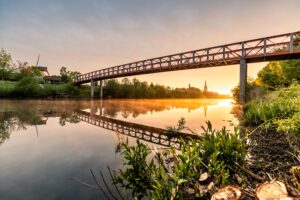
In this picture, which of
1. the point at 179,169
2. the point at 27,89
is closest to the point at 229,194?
the point at 179,169

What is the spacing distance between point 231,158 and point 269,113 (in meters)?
5.34

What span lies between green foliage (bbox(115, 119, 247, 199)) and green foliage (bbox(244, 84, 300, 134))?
5.63 feet

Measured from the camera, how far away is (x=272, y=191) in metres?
2.19

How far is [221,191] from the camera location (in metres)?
2.35

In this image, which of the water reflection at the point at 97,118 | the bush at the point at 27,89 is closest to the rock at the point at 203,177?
the water reflection at the point at 97,118

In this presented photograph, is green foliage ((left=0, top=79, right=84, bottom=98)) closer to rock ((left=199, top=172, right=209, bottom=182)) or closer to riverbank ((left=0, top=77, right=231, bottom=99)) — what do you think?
riverbank ((left=0, top=77, right=231, bottom=99))

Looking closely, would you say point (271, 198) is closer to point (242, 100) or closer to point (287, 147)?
point (287, 147)

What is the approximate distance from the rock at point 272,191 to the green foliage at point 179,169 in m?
0.55

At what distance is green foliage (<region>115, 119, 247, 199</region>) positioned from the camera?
252cm

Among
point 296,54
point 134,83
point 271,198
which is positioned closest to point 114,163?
point 271,198

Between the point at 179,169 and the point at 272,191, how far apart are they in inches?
45.1

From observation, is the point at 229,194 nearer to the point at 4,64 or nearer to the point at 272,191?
the point at 272,191

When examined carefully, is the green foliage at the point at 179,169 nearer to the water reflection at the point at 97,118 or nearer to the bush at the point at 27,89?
the water reflection at the point at 97,118

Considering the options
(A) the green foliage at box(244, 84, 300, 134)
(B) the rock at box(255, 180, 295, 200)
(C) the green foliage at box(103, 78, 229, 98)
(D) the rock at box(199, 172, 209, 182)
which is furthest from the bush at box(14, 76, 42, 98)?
(B) the rock at box(255, 180, 295, 200)
